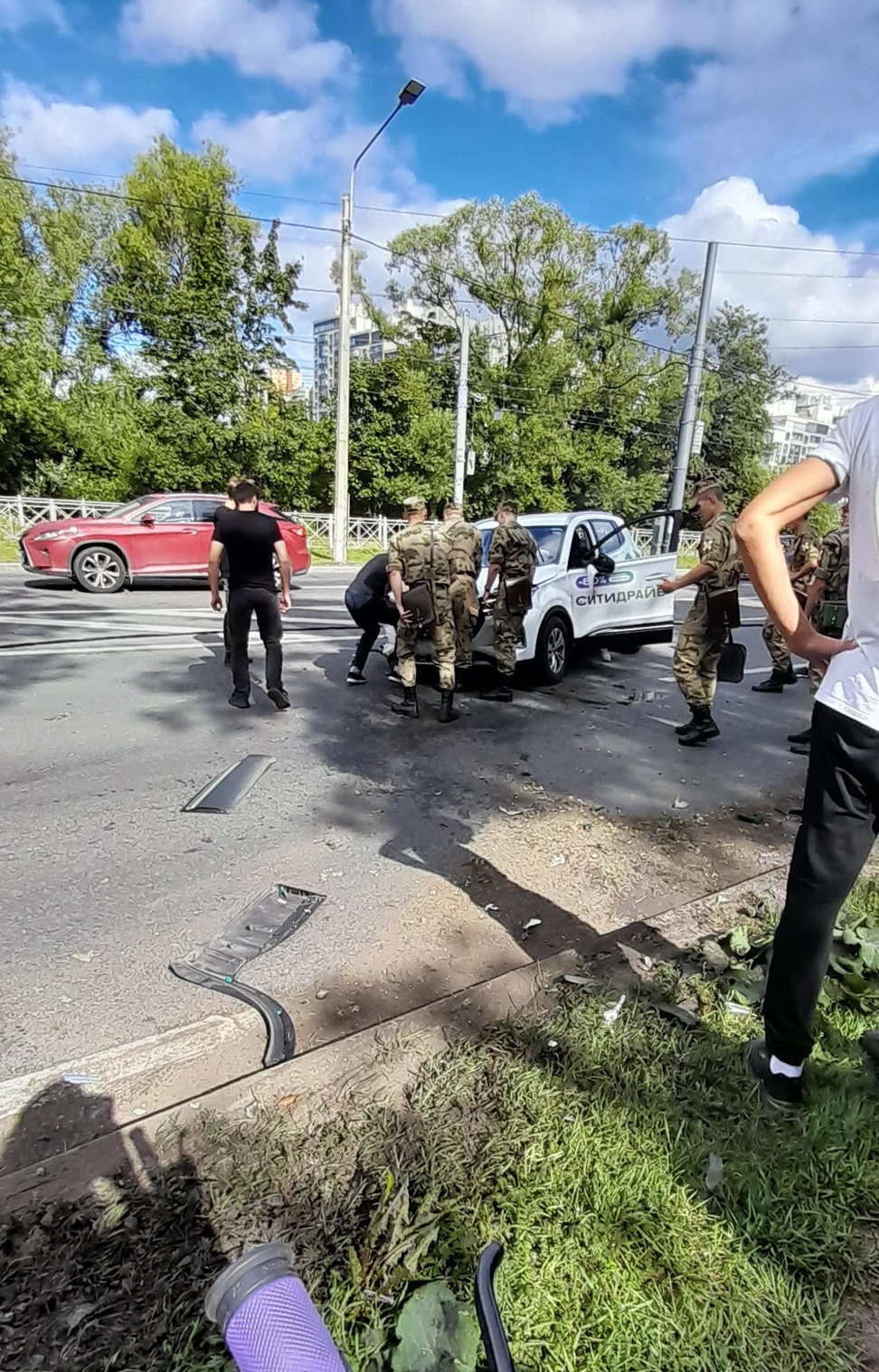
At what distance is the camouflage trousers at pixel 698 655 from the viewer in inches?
228

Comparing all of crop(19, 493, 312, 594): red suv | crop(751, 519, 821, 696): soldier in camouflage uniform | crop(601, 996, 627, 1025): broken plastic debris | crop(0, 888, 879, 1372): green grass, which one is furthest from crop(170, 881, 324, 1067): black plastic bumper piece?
crop(19, 493, 312, 594): red suv

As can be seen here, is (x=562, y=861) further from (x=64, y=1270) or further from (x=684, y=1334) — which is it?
(x=64, y=1270)

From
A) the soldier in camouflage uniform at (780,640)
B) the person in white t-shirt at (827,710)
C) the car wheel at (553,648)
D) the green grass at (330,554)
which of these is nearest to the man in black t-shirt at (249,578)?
the car wheel at (553,648)

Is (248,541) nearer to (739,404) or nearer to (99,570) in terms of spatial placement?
(99,570)

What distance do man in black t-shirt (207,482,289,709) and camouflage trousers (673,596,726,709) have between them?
327 centimetres

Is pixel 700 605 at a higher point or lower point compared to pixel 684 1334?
higher

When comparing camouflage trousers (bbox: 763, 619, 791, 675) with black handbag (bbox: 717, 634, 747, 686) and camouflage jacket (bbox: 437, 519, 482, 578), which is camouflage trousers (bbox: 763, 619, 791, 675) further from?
camouflage jacket (bbox: 437, 519, 482, 578)

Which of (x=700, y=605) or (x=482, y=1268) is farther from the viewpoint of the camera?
(x=700, y=605)

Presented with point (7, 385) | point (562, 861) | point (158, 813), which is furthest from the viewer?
point (7, 385)

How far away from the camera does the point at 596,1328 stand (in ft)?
5.01

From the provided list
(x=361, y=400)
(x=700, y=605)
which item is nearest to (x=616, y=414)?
(x=361, y=400)

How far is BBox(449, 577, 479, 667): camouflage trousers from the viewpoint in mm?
6422

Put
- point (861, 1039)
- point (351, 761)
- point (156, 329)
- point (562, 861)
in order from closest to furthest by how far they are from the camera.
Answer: point (861, 1039) < point (562, 861) < point (351, 761) < point (156, 329)

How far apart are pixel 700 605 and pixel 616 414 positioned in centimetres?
3259
